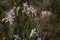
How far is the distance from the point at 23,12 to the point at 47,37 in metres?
0.57

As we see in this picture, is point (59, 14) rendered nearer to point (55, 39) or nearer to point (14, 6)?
point (55, 39)

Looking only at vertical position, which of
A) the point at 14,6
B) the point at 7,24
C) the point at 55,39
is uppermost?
the point at 14,6

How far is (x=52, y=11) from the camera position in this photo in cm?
368

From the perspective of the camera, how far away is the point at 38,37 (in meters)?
3.33

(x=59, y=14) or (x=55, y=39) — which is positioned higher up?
(x=59, y=14)

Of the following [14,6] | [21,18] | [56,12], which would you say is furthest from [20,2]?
[56,12]

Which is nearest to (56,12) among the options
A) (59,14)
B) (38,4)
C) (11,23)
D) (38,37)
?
(59,14)

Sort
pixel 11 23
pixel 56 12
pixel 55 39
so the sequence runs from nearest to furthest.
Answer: pixel 11 23
pixel 55 39
pixel 56 12

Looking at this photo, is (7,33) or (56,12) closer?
(7,33)

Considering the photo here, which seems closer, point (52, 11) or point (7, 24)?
point (7, 24)

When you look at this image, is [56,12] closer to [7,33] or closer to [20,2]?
[20,2]

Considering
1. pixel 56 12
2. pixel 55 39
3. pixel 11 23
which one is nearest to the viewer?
pixel 11 23

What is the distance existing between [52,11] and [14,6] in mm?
670

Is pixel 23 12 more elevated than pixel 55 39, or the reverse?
pixel 23 12
